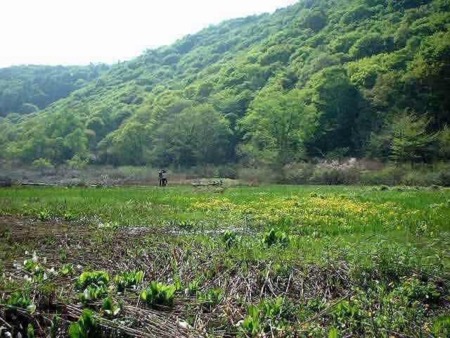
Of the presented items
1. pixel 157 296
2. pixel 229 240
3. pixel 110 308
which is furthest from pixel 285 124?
pixel 110 308

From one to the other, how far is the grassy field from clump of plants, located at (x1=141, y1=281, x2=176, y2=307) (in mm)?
14

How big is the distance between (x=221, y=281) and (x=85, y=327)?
3.02 metres

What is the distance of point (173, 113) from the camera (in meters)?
91.3

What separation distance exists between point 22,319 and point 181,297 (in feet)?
6.97

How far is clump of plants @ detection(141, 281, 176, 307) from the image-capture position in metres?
6.09

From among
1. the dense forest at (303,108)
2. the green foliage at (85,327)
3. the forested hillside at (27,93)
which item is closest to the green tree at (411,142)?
the dense forest at (303,108)

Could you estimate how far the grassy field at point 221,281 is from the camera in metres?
5.43

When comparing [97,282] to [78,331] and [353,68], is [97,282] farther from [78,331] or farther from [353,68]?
[353,68]

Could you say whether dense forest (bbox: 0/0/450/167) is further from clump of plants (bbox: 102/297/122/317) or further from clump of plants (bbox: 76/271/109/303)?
clump of plants (bbox: 102/297/122/317)

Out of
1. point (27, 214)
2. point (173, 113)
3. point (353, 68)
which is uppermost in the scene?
point (353, 68)

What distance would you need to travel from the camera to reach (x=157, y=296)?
6109mm

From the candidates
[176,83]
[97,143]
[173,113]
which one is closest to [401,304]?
[173,113]

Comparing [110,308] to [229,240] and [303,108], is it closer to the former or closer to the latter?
[229,240]

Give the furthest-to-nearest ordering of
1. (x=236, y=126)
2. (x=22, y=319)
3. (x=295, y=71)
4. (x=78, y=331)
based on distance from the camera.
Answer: (x=295, y=71)
(x=236, y=126)
(x=22, y=319)
(x=78, y=331)
